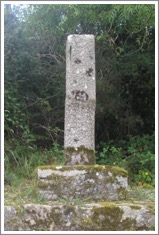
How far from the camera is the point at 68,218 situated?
188 inches

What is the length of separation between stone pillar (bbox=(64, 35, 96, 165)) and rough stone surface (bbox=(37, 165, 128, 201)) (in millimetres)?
283

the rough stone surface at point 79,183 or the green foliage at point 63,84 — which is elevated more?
the green foliage at point 63,84

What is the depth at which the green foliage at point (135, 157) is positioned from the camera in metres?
8.38

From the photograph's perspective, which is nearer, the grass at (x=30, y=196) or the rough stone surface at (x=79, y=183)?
the grass at (x=30, y=196)

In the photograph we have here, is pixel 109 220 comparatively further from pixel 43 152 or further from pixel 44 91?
pixel 44 91

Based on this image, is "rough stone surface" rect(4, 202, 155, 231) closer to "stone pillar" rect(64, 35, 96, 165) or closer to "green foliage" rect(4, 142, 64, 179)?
"stone pillar" rect(64, 35, 96, 165)

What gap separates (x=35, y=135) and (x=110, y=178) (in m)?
4.35

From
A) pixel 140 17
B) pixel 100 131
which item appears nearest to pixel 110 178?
pixel 140 17

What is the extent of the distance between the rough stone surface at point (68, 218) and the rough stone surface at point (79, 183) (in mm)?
316

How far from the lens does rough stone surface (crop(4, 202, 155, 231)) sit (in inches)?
188

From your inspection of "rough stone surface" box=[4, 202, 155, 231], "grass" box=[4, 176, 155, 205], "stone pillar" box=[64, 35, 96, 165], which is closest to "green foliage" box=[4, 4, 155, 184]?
"grass" box=[4, 176, 155, 205]

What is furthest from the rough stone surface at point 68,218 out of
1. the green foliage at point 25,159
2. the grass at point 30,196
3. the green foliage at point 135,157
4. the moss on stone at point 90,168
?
the green foliage at point 135,157

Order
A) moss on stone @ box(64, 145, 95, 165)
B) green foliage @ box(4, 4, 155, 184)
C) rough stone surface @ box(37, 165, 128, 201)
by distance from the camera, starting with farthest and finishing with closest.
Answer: green foliage @ box(4, 4, 155, 184), moss on stone @ box(64, 145, 95, 165), rough stone surface @ box(37, 165, 128, 201)

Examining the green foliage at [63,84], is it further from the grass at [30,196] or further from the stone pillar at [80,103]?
the stone pillar at [80,103]
